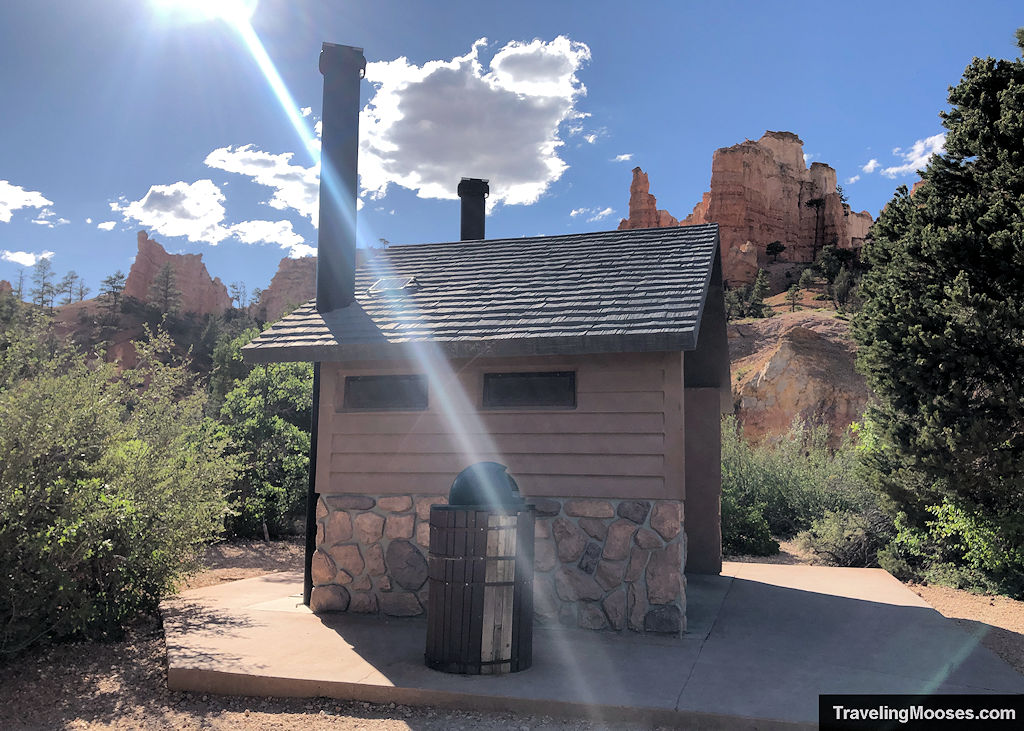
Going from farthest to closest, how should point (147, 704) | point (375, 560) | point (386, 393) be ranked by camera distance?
point (386, 393) < point (375, 560) < point (147, 704)

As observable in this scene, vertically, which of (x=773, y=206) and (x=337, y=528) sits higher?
(x=773, y=206)

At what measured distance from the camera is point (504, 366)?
23.2 ft

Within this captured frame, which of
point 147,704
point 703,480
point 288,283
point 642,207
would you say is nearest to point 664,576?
point 703,480

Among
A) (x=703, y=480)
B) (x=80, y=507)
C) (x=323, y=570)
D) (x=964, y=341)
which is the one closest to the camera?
(x=80, y=507)

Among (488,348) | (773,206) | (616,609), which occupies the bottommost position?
(616,609)

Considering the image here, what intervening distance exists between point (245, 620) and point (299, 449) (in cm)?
711

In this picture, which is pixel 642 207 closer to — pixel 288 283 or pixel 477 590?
pixel 288 283

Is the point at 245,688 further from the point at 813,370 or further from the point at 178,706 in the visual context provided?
the point at 813,370

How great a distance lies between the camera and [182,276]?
89188 millimetres

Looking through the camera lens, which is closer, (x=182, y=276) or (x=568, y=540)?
(x=568, y=540)

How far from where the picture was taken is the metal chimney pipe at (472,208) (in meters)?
11.5

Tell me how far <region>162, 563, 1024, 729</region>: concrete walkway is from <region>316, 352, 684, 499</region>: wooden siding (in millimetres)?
1362

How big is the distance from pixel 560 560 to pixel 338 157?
5.05 metres

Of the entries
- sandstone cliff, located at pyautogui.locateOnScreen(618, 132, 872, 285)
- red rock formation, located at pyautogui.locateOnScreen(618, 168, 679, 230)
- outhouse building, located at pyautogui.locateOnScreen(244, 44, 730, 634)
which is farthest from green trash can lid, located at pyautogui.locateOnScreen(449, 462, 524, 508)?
red rock formation, located at pyautogui.locateOnScreen(618, 168, 679, 230)
